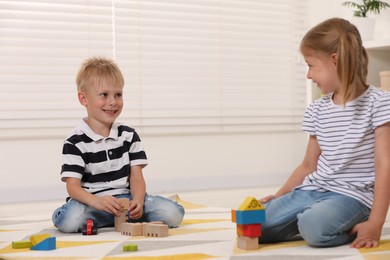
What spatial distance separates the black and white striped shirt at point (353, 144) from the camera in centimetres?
145

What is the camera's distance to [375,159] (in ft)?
4.67

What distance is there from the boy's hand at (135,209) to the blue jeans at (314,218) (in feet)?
1.15

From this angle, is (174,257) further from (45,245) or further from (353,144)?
(353,144)

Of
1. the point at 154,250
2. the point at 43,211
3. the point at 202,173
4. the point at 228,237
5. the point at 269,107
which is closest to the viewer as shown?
the point at 154,250

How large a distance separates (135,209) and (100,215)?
110mm

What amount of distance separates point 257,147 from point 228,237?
1411 millimetres

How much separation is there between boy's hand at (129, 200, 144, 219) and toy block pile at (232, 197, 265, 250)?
0.41 metres

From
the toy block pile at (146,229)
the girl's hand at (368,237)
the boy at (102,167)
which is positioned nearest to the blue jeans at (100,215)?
the boy at (102,167)

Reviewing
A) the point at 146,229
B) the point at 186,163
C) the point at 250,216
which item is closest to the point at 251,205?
the point at 250,216

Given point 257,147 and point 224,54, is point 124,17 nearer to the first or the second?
point 224,54

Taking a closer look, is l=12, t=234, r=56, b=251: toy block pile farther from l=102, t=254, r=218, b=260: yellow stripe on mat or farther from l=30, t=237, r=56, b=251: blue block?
l=102, t=254, r=218, b=260: yellow stripe on mat

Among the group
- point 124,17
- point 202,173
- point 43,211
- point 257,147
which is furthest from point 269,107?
point 43,211

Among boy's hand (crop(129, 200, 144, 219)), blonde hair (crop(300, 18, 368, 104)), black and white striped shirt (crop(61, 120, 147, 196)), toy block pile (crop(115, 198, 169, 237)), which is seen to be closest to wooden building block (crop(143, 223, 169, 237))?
toy block pile (crop(115, 198, 169, 237))

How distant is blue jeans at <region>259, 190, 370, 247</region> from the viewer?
1.39 meters
